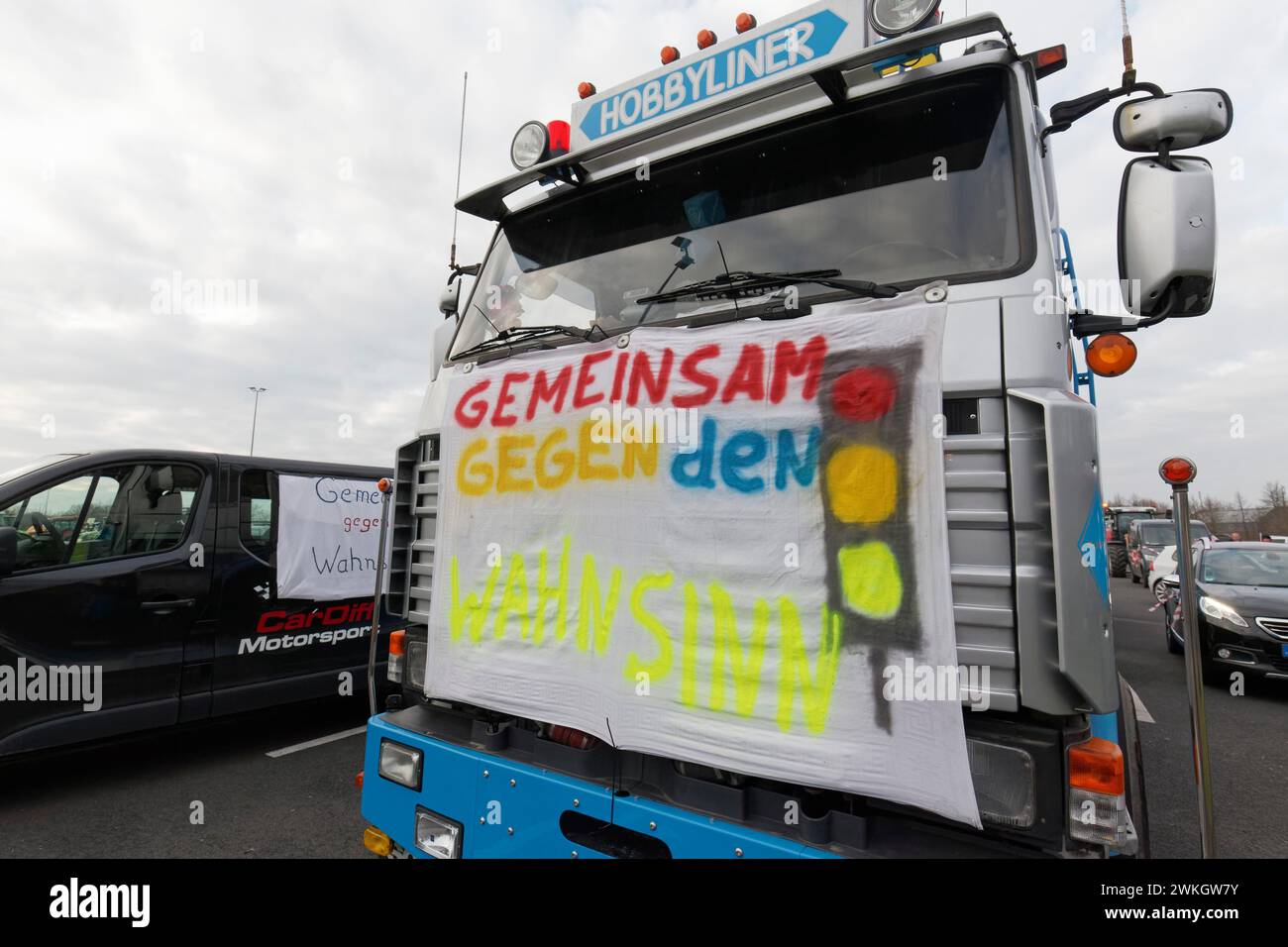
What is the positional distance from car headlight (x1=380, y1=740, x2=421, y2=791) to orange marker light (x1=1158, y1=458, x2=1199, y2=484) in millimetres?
2640

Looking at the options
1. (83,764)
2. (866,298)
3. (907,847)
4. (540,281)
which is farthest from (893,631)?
(83,764)

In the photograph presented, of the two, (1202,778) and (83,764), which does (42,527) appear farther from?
(1202,778)

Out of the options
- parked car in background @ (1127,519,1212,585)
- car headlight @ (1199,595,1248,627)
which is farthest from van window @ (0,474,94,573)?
parked car in background @ (1127,519,1212,585)

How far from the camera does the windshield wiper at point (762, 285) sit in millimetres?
1996

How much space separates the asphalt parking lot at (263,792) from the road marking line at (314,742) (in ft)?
0.07

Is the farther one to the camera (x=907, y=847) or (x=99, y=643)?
(x=99, y=643)

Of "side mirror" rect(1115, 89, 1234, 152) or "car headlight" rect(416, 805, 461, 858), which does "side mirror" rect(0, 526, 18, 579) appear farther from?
"side mirror" rect(1115, 89, 1234, 152)

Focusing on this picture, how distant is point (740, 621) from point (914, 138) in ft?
5.41

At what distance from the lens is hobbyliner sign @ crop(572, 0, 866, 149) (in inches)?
92.6

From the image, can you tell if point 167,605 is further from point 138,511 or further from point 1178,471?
point 1178,471

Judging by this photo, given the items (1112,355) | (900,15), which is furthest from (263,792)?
(900,15)

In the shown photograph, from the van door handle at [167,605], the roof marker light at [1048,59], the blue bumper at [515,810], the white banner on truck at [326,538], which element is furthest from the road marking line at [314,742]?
the roof marker light at [1048,59]

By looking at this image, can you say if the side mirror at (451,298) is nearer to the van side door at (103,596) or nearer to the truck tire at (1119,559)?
the van side door at (103,596)
